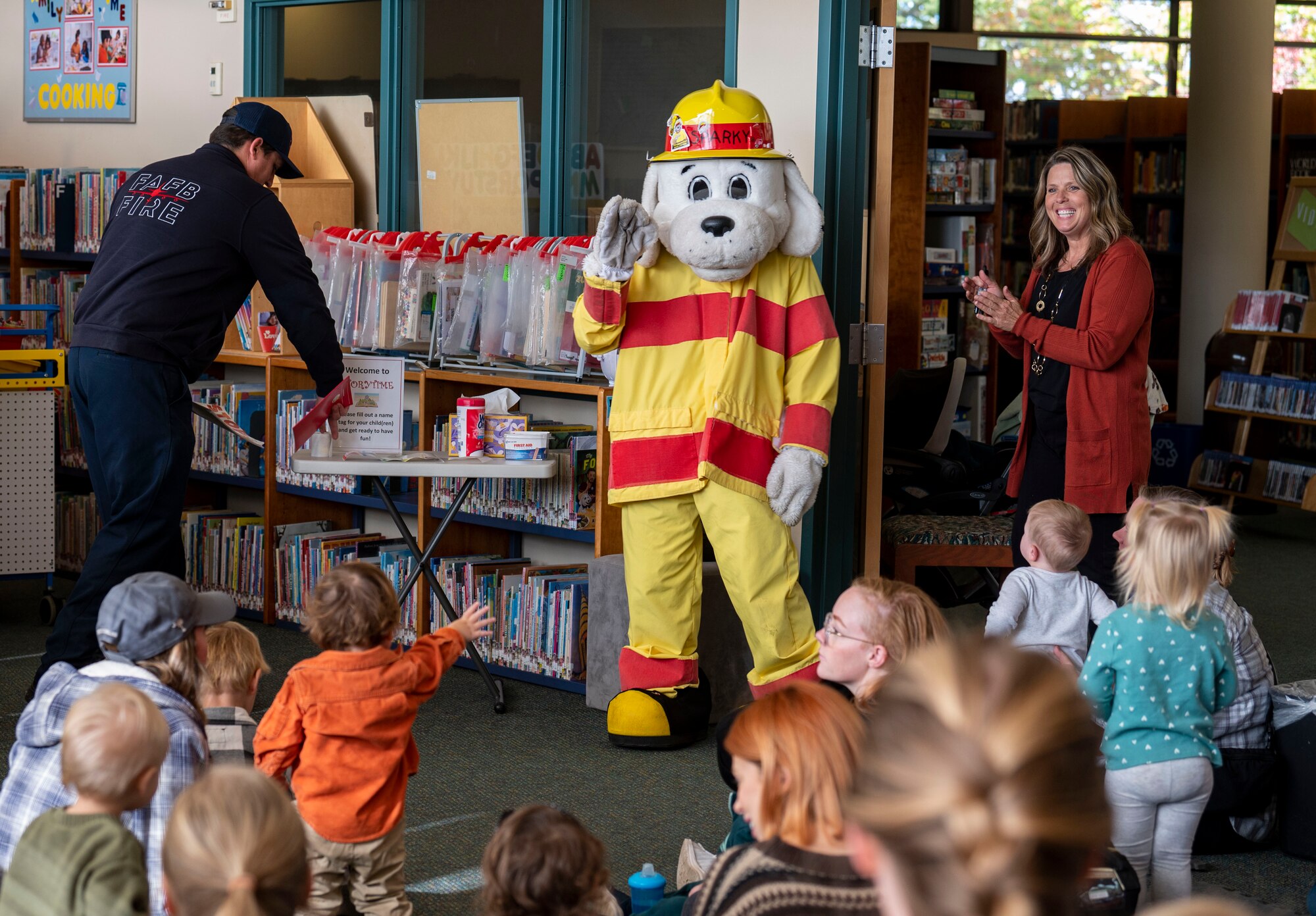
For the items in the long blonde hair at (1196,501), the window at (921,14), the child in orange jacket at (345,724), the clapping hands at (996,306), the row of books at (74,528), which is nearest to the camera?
the child in orange jacket at (345,724)

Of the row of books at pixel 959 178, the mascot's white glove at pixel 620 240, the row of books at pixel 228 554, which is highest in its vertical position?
the row of books at pixel 959 178

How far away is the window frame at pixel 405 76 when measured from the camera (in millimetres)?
4836

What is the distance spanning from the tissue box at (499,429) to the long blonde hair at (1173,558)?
6.60 ft

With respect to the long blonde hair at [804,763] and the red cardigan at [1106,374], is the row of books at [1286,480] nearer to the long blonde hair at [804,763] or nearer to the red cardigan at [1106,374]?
Answer: the red cardigan at [1106,374]

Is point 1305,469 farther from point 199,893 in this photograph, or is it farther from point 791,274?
point 199,893

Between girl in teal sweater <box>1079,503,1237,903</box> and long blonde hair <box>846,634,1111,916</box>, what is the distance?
5.04ft

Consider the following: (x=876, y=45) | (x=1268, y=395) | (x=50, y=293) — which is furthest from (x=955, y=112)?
(x=50, y=293)

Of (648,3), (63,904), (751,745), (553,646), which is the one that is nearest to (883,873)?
(751,745)

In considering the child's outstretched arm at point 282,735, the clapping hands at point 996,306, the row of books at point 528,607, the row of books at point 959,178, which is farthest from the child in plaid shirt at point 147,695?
the row of books at point 959,178

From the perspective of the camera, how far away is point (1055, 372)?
371 cm

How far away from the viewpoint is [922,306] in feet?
22.1

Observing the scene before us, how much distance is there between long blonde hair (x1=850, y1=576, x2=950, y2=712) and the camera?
7.80 ft

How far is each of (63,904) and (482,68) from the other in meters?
3.88

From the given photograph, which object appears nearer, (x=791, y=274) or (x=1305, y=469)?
(x=791, y=274)
